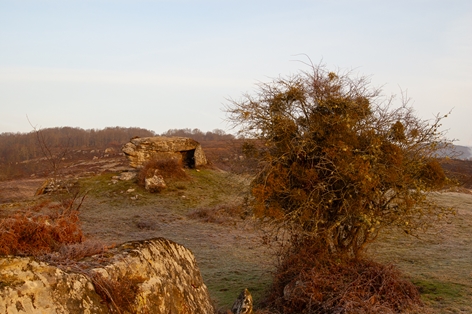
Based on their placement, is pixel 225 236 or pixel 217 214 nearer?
pixel 225 236

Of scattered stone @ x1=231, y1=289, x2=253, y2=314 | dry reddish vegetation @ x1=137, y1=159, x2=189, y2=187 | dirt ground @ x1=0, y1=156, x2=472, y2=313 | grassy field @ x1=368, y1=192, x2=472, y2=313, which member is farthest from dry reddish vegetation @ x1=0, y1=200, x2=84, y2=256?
dry reddish vegetation @ x1=137, y1=159, x2=189, y2=187

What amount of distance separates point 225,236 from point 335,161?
9324 mm

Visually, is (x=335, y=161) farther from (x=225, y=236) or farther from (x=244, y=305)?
(x=225, y=236)

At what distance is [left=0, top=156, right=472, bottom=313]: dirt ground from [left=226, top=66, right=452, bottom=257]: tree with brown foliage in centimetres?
117

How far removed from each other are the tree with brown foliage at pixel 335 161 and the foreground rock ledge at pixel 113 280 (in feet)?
9.29

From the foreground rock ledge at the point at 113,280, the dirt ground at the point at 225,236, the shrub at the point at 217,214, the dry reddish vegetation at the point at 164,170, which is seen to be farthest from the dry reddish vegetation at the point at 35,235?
the dry reddish vegetation at the point at 164,170

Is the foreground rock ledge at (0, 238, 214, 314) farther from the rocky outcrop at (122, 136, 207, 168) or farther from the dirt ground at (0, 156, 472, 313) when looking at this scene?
the rocky outcrop at (122, 136, 207, 168)

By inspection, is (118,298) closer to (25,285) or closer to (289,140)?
(25,285)

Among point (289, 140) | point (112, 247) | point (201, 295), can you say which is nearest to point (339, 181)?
point (289, 140)

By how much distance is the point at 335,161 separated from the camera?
792 cm

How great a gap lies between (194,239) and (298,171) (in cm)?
856

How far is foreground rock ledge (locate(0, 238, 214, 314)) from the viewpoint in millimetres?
3615

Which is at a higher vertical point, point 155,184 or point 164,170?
point 164,170

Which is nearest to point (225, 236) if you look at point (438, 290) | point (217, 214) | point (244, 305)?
point (217, 214)
